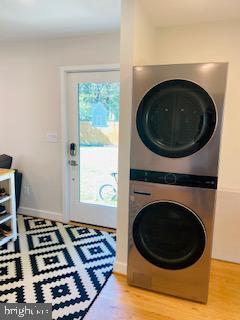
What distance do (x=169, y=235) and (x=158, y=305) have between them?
0.55 m

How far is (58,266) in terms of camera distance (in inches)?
91.6

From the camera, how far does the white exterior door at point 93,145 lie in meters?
→ 2.86

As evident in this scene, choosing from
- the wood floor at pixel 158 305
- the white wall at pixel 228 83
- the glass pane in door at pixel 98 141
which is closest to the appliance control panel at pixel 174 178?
the white wall at pixel 228 83

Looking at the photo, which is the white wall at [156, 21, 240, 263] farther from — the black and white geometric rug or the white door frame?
the black and white geometric rug

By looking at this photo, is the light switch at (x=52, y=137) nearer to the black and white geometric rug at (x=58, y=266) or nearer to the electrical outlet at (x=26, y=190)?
the electrical outlet at (x=26, y=190)

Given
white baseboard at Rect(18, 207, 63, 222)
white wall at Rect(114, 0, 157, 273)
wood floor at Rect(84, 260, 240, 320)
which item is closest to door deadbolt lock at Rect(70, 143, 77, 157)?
white baseboard at Rect(18, 207, 63, 222)

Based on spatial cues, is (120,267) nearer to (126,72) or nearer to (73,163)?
(73,163)

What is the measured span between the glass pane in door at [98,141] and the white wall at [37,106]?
12.2 inches

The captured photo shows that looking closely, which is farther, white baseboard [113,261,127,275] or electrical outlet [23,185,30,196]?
electrical outlet [23,185,30,196]

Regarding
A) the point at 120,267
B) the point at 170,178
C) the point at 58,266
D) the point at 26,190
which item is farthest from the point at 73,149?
the point at 170,178

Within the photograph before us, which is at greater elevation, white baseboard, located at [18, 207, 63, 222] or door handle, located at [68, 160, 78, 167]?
door handle, located at [68, 160, 78, 167]

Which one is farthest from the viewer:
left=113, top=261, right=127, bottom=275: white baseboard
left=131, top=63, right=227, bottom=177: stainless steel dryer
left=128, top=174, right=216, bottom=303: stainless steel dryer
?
left=113, top=261, right=127, bottom=275: white baseboard

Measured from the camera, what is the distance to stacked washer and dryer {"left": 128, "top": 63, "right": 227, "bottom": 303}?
1634mm

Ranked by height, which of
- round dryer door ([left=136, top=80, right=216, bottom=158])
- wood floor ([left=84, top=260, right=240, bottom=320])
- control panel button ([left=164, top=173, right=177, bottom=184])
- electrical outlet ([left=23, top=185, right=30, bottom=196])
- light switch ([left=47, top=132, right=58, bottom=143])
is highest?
round dryer door ([left=136, top=80, right=216, bottom=158])
